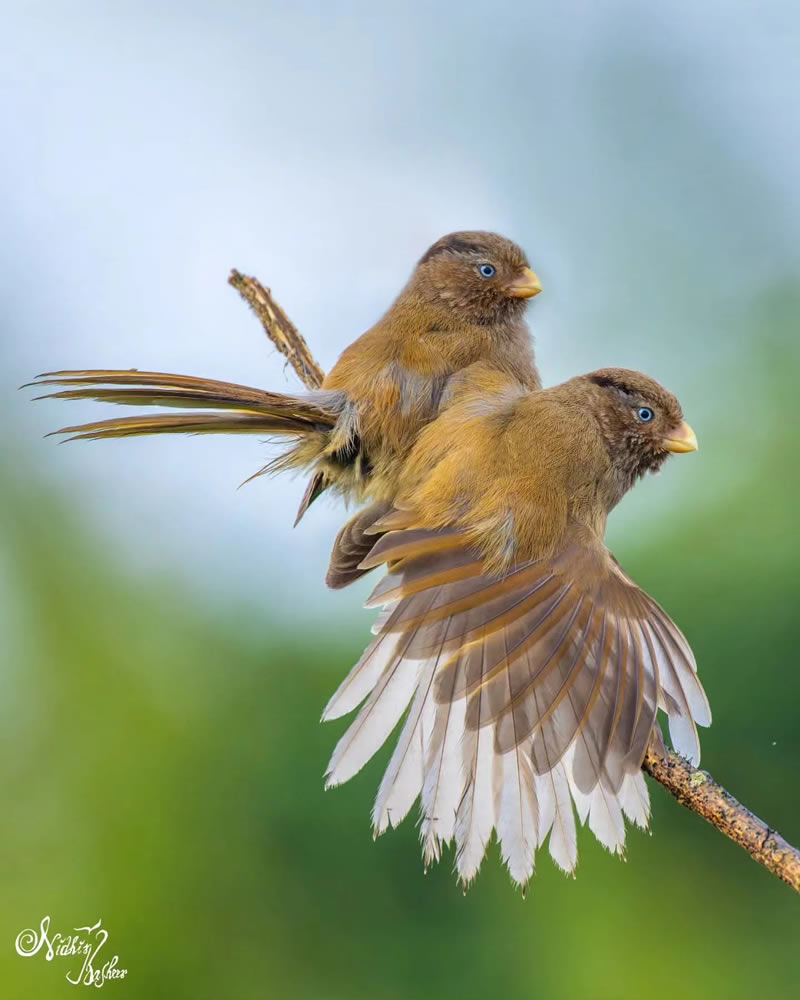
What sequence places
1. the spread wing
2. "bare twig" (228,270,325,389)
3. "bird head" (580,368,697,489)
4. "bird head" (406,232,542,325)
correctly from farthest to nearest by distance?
"bare twig" (228,270,325,389) < "bird head" (406,232,542,325) < "bird head" (580,368,697,489) < the spread wing

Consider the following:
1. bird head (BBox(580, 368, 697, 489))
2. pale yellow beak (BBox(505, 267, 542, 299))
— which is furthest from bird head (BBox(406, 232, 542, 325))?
bird head (BBox(580, 368, 697, 489))

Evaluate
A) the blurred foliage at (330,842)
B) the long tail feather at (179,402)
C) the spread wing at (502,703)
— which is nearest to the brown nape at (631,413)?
the spread wing at (502,703)

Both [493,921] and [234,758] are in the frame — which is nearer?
[493,921]

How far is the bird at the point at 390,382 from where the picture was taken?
2275mm

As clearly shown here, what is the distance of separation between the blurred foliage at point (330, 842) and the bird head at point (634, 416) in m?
1.67

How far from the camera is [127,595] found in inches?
208

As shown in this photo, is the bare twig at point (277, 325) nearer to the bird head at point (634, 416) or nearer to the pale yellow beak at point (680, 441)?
the bird head at point (634, 416)

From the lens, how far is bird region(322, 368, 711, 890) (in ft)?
7.32

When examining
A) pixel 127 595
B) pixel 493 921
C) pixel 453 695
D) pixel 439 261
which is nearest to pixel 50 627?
pixel 127 595

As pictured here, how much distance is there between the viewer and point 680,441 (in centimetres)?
270

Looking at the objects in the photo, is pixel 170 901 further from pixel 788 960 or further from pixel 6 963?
pixel 788 960

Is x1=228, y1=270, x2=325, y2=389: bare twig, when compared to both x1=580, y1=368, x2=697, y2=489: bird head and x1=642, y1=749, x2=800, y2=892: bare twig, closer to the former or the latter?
x1=580, y1=368, x2=697, y2=489: bird head

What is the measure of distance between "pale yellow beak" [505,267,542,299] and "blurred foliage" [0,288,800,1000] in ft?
6.03

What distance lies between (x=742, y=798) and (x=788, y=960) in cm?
60
